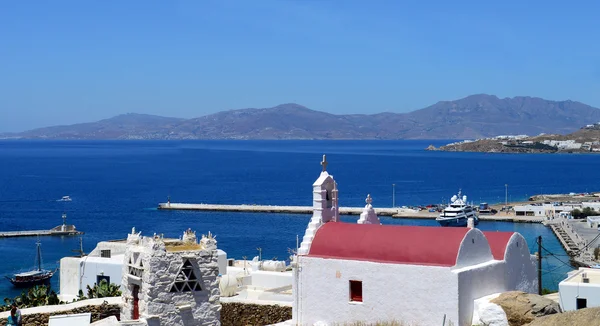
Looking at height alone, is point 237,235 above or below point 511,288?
Answer: below

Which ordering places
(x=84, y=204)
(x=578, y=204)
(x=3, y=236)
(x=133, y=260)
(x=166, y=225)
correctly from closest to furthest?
(x=133, y=260) < (x=3, y=236) < (x=166, y=225) < (x=578, y=204) < (x=84, y=204)

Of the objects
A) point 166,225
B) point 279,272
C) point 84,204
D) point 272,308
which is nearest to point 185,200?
point 84,204

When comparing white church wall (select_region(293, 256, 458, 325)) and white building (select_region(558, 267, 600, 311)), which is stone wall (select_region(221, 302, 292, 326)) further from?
white building (select_region(558, 267, 600, 311))

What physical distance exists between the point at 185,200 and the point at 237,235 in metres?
45.0

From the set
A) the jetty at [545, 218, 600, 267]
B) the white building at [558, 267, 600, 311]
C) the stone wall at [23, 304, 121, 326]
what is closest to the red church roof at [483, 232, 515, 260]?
the white building at [558, 267, 600, 311]

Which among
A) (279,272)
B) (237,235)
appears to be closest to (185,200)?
(237,235)

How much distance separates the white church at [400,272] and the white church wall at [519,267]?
0.03 m

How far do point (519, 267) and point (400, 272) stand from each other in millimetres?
4012

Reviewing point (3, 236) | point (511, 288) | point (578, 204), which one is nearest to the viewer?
point (511, 288)

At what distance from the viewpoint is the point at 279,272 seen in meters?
32.6

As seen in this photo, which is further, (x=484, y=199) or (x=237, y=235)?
(x=484, y=199)

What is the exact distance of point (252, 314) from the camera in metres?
22.5

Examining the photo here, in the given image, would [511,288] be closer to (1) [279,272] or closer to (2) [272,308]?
(2) [272,308]

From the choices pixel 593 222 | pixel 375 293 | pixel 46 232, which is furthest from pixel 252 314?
pixel 46 232
